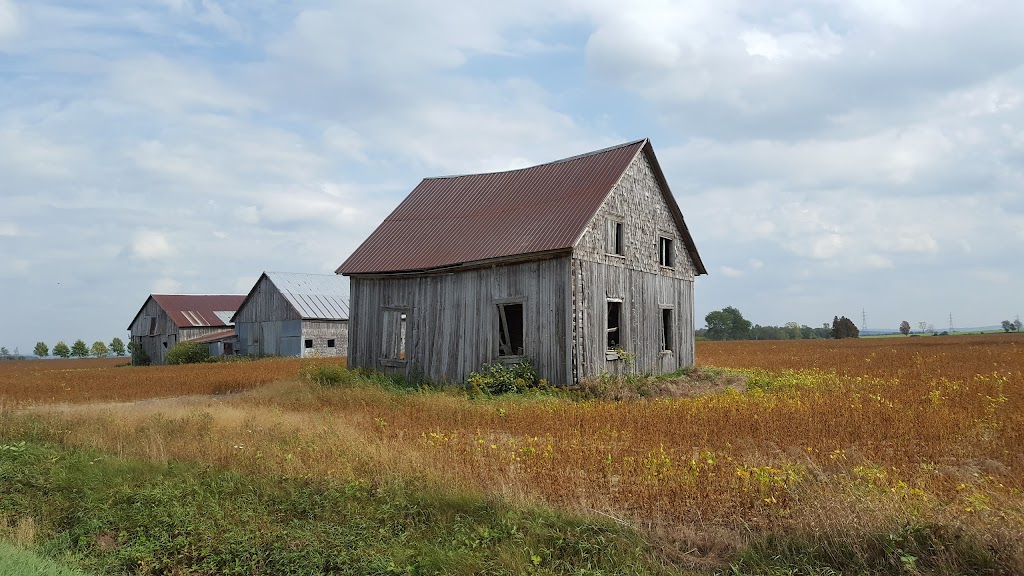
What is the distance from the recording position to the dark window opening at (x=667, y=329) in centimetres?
2319

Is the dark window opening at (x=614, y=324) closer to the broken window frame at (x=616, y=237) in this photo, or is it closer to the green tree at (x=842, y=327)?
the broken window frame at (x=616, y=237)

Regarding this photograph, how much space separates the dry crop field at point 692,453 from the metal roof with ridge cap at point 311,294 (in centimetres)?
2879

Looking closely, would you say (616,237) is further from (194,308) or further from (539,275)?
(194,308)

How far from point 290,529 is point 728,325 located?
4682 inches

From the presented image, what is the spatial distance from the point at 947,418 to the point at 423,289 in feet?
47.4

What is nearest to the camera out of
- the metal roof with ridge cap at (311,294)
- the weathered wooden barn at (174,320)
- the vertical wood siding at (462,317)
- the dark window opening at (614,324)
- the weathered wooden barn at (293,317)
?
the vertical wood siding at (462,317)

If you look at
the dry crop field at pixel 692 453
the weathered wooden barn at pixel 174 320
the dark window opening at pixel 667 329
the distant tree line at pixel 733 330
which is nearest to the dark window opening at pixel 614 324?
the dark window opening at pixel 667 329

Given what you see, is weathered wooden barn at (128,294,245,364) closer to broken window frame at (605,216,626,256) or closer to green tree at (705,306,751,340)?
broken window frame at (605,216,626,256)

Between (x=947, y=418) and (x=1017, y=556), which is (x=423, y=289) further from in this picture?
(x=1017, y=556)

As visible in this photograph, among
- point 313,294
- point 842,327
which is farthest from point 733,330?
point 313,294

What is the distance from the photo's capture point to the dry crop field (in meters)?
6.07

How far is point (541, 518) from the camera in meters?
6.82

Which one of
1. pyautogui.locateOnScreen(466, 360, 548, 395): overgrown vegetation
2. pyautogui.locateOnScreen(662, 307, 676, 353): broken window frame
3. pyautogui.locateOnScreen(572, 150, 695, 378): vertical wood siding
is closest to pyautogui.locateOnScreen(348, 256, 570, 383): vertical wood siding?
pyautogui.locateOnScreen(466, 360, 548, 395): overgrown vegetation

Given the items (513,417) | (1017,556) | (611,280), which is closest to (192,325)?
(611,280)
